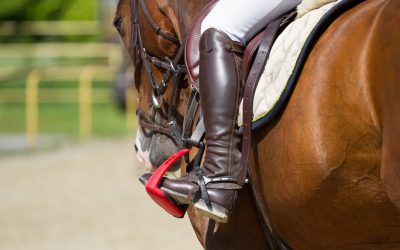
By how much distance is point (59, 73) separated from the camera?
1705cm

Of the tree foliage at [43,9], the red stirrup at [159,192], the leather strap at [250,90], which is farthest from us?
the tree foliage at [43,9]

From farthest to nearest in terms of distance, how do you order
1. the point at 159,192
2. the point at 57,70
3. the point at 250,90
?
the point at 57,70
the point at 159,192
the point at 250,90

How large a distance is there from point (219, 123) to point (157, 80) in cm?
95

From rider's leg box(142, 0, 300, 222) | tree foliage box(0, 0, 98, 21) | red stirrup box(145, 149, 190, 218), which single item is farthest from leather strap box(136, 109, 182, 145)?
tree foliage box(0, 0, 98, 21)

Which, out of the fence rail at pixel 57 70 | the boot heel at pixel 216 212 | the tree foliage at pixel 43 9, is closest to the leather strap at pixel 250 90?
the boot heel at pixel 216 212

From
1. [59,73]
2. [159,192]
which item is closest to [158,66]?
[159,192]

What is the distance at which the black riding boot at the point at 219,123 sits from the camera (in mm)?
3113

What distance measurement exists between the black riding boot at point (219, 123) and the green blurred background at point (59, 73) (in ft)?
36.4

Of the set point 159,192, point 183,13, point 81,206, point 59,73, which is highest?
point 183,13

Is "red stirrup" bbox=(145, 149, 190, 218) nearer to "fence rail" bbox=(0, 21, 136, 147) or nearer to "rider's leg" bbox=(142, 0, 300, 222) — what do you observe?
"rider's leg" bbox=(142, 0, 300, 222)

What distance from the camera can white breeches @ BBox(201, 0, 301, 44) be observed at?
126 inches

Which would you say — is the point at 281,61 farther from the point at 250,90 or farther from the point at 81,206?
the point at 81,206

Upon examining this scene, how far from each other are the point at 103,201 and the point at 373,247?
7.18 meters

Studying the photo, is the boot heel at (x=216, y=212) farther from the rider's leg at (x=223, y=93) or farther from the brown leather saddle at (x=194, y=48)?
the brown leather saddle at (x=194, y=48)
